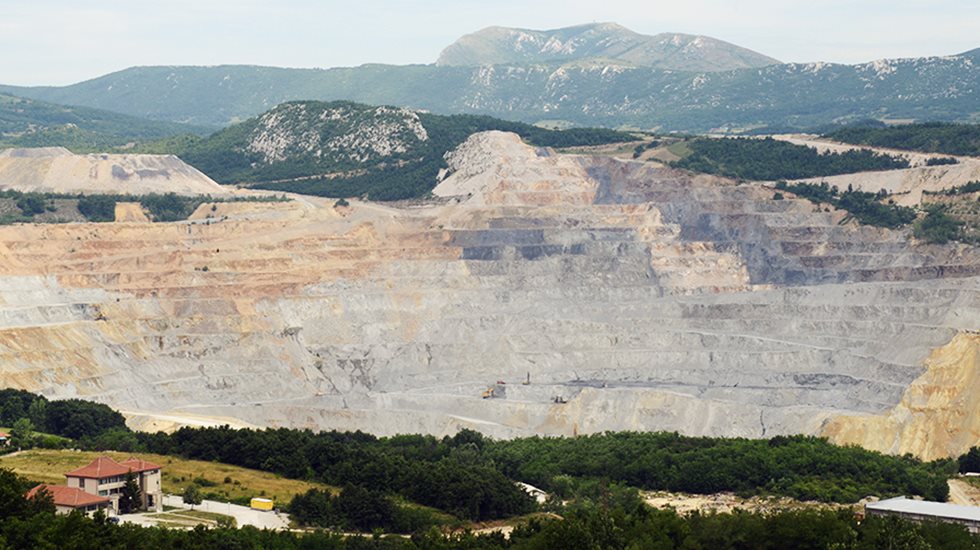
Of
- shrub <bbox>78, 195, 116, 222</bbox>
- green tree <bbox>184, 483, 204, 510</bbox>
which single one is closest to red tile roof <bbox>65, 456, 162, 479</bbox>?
green tree <bbox>184, 483, 204, 510</bbox>

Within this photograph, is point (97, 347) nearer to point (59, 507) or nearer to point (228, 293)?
point (228, 293)

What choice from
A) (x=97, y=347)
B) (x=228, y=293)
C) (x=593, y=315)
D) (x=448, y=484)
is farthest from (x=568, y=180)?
(x=448, y=484)

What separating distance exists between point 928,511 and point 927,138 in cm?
11406

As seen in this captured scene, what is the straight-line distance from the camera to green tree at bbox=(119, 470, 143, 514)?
244 feet

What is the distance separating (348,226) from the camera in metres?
169

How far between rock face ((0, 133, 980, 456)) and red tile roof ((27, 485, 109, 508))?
4438cm

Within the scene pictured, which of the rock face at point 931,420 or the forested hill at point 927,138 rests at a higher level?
the forested hill at point 927,138

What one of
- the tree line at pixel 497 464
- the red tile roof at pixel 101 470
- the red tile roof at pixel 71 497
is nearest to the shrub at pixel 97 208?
the tree line at pixel 497 464

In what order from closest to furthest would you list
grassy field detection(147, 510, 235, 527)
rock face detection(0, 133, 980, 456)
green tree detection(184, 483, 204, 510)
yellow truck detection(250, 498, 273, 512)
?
1. grassy field detection(147, 510, 235, 527)
2. green tree detection(184, 483, 204, 510)
3. yellow truck detection(250, 498, 273, 512)
4. rock face detection(0, 133, 980, 456)

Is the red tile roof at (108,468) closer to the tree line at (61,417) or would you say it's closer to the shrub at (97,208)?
the tree line at (61,417)

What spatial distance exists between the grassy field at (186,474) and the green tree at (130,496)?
3.91 m

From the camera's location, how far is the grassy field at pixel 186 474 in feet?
263

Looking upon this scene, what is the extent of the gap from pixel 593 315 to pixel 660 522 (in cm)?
8095

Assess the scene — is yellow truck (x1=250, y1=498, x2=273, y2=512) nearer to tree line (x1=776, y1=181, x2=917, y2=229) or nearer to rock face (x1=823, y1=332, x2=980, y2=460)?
rock face (x1=823, y1=332, x2=980, y2=460)
